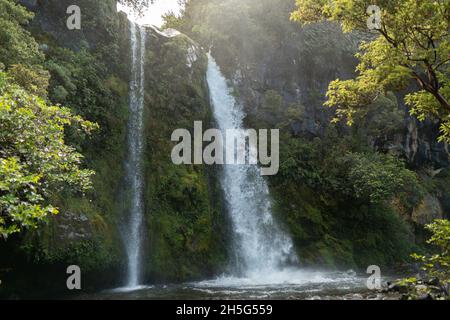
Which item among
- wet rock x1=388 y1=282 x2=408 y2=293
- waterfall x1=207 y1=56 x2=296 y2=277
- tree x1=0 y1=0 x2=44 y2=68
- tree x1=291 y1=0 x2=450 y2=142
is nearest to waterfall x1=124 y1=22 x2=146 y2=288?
waterfall x1=207 y1=56 x2=296 y2=277

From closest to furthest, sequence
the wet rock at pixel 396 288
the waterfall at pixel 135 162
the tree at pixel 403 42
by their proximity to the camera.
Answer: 1. the tree at pixel 403 42
2. the wet rock at pixel 396 288
3. the waterfall at pixel 135 162

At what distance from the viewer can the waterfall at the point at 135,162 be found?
1473 cm

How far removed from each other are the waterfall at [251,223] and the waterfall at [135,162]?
165 inches

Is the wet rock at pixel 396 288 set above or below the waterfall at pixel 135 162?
below

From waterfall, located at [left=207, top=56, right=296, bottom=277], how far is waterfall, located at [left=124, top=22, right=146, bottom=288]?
419 cm

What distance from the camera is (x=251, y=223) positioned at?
726 inches

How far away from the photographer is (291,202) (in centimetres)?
2094

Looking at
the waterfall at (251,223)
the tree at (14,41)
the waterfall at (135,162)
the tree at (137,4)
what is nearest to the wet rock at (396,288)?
the waterfall at (251,223)

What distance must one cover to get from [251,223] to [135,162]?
5.77 meters

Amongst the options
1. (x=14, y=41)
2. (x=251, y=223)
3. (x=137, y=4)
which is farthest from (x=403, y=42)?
(x=137, y=4)

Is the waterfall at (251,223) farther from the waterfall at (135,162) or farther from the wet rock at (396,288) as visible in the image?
the wet rock at (396,288)
